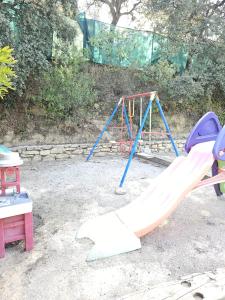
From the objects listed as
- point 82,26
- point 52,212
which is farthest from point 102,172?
point 82,26

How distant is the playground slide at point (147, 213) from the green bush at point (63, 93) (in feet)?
14.2

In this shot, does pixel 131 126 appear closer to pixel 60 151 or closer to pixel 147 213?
pixel 60 151

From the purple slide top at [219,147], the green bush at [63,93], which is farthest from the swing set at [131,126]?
the purple slide top at [219,147]

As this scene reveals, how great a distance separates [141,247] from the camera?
230 cm

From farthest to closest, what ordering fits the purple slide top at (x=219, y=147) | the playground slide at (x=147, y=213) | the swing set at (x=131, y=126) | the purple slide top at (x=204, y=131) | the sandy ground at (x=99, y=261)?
the swing set at (x=131, y=126), the purple slide top at (x=204, y=131), the purple slide top at (x=219, y=147), the playground slide at (x=147, y=213), the sandy ground at (x=99, y=261)

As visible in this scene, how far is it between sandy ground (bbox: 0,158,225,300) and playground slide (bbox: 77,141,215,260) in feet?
0.33

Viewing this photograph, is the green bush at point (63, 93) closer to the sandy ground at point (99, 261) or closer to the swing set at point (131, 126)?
the swing set at point (131, 126)

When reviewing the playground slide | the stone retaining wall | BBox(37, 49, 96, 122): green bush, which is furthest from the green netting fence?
the playground slide

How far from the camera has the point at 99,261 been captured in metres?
2.07

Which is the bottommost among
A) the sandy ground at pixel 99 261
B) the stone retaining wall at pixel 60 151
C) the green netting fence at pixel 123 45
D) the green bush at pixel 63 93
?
the sandy ground at pixel 99 261

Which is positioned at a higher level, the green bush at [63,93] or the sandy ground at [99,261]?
the green bush at [63,93]

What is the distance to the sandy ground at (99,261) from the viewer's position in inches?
69.5

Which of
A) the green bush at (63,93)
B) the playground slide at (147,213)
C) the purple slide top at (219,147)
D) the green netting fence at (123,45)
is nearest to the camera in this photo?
the playground slide at (147,213)

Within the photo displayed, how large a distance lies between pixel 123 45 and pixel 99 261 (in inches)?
281
